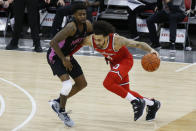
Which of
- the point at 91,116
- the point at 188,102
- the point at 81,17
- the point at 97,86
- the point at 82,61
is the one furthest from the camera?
the point at 82,61

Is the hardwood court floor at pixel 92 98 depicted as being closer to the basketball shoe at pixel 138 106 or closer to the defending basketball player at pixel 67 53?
the basketball shoe at pixel 138 106

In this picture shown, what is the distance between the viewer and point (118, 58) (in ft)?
19.3

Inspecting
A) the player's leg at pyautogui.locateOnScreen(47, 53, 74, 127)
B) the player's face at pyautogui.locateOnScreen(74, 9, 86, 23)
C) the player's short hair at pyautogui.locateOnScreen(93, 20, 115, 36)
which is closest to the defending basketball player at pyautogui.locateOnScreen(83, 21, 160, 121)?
the player's short hair at pyautogui.locateOnScreen(93, 20, 115, 36)

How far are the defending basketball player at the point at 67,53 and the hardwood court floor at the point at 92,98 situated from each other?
0.85 ft

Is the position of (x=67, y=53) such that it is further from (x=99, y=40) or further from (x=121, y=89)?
(x=121, y=89)

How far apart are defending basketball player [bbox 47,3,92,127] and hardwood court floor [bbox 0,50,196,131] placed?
0.26m

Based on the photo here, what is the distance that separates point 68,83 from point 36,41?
187 inches

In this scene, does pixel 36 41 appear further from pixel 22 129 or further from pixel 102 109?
pixel 22 129

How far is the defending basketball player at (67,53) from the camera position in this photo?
5.47m

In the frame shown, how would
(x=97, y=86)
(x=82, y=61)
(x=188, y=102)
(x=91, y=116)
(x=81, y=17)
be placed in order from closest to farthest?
(x=81, y=17)
(x=91, y=116)
(x=188, y=102)
(x=97, y=86)
(x=82, y=61)

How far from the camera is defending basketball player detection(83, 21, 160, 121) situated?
5.49 m

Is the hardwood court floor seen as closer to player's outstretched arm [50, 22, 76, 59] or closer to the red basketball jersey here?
the red basketball jersey

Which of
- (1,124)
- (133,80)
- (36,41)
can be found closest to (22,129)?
(1,124)

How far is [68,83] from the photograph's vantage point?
18.4ft
